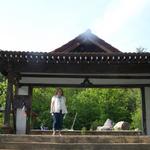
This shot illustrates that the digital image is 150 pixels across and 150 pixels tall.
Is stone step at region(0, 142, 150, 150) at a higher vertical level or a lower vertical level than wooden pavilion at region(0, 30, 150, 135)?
lower

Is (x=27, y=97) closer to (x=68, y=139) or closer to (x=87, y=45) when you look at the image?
(x=87, y=45)

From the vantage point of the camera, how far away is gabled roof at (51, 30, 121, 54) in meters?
16.0

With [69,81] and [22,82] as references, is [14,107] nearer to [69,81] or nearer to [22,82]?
[22,82]

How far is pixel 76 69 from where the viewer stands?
49.4 ft

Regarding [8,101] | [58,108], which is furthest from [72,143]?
[8,101]

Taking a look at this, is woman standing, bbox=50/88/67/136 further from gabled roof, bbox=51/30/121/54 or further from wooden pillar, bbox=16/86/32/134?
gabled roof, bbox=51/30/121/54

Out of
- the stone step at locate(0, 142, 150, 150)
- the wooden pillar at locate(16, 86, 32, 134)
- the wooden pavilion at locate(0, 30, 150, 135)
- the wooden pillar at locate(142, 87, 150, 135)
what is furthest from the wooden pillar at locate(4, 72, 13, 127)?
the wooden pillar at locate(142, 87, 150, 135)

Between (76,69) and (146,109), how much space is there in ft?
12.5

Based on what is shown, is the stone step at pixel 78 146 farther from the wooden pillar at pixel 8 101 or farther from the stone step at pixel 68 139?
the wooden pillar at pixel 8 101

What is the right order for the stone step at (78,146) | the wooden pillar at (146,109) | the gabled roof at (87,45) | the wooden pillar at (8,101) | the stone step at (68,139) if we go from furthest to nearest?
1. the wooden pillar at (146,109)
2. the gabled roof at (87,45)
3. the wooden pillar at (8,101)
4. the stone step at (68,139)
5. the stone step at (78,146)

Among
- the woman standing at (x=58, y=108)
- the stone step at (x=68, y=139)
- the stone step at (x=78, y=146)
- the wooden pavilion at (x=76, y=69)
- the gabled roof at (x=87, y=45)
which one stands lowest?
the stone step at (x=78, y=146)

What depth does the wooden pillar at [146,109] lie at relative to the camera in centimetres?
1642

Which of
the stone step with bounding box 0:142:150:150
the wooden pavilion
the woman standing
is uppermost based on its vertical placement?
the wooden pavilion

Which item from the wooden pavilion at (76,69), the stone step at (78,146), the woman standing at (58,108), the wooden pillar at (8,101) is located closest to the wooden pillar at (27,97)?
the wooden pavilion at (76,69)
